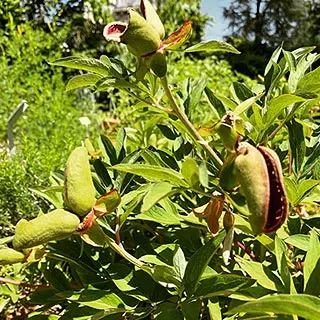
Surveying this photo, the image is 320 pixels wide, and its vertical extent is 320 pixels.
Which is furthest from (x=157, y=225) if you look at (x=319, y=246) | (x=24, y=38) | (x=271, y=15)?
(x=271, y=15)

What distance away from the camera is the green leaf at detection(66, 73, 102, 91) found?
634 mm

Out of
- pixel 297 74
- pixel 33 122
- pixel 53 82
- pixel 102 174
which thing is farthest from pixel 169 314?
pixel 53 82

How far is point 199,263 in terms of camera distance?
55cm

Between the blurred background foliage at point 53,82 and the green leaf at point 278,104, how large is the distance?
7.7 inches

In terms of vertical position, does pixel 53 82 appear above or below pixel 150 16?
below

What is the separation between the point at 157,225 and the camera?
0.90m

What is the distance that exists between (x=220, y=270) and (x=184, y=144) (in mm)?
226

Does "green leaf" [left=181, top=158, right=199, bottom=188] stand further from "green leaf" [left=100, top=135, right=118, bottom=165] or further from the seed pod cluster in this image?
"green leaf" [left=100, top=135, right=118, bottom=165]

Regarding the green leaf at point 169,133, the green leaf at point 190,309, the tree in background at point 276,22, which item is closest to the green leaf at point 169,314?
the green leaf at point 190,309

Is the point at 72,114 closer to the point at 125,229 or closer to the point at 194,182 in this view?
the point at 125,229

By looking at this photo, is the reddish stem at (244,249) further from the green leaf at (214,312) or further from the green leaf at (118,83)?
the green leaf at (118,83)

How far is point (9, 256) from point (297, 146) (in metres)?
0.37

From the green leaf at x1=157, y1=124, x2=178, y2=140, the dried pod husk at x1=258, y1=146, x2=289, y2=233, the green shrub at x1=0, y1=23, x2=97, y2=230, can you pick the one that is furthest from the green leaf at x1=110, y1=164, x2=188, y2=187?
the green shrub at x1=0, y1=23, x2=97, y2=230

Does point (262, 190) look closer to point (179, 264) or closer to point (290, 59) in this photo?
point (179, 264)
